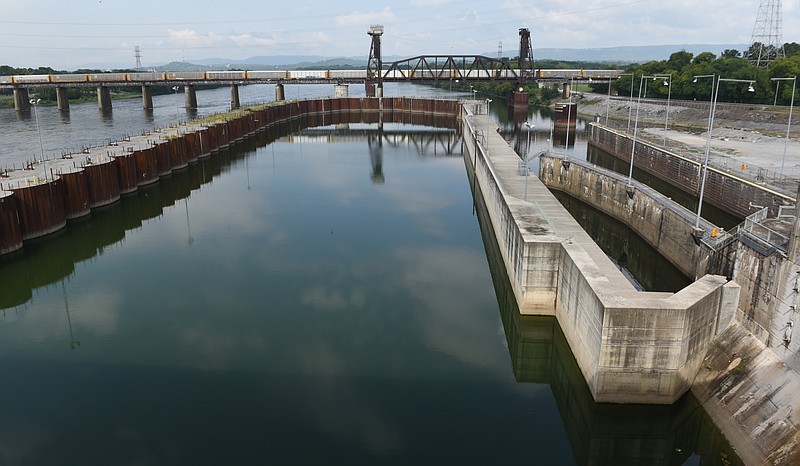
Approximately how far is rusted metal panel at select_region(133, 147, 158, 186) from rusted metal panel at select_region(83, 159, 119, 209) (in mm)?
4357

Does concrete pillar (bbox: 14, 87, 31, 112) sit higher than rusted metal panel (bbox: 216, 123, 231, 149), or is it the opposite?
concrete pillar (bbox: 14, 87, 31, 112)

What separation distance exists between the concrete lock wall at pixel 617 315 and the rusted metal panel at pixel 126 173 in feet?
109

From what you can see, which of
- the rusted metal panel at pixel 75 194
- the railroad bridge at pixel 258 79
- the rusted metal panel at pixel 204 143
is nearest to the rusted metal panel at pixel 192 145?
the rusted metal panel at pixel 204 143

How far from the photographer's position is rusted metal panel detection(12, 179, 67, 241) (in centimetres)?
3334

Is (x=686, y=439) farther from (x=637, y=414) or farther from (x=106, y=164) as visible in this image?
(x=106, y=164)

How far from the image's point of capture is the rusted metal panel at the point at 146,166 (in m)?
48.3

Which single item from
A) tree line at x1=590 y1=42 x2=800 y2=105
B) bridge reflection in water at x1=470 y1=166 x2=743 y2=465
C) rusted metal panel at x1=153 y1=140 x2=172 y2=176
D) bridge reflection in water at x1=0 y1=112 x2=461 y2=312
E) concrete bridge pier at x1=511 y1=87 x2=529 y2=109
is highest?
tree line at x1=590 y1=42 x2=800 y2=105

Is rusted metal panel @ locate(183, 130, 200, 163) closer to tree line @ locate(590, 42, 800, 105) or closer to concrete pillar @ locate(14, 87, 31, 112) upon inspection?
tree line @ locate(590, 42, 800, 105)

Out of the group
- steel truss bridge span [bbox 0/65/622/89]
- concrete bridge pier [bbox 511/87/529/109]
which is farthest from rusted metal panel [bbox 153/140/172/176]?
concrete bridge pier [bbox 511/87/529/109]

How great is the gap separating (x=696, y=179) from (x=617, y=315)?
3160 cm

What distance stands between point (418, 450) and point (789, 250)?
1337 cm

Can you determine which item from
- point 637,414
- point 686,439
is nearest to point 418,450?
point 637,414

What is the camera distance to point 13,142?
246ft

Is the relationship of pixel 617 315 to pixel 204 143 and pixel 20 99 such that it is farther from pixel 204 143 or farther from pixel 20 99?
pixel 20 99
